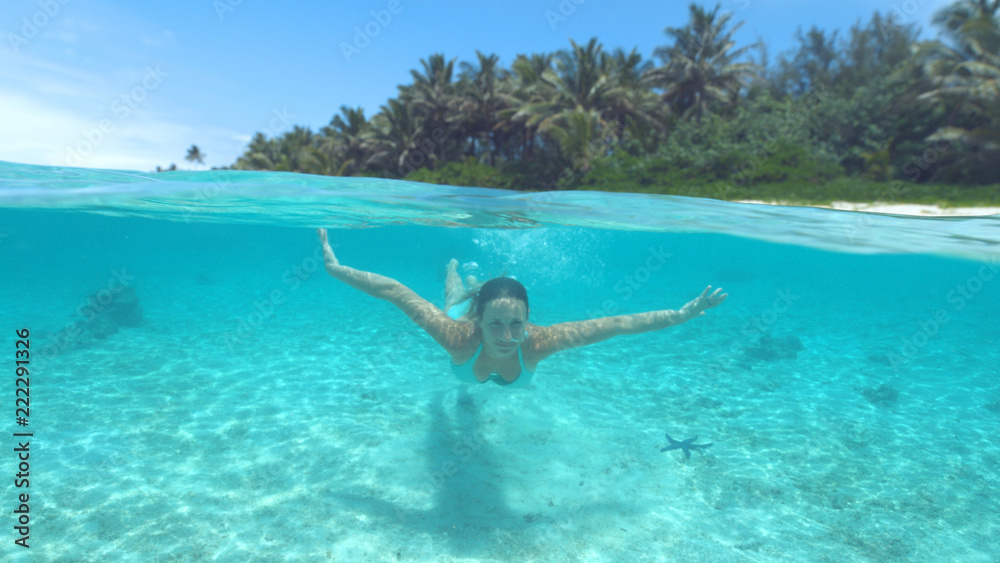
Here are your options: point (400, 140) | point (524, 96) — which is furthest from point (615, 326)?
point (400, 140)

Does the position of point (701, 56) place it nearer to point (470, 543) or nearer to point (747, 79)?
point (747, 79)

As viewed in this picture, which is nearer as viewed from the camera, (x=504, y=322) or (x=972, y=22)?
(x=504, y=322)

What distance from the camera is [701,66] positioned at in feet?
114

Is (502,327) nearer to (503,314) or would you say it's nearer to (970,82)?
(503,314)

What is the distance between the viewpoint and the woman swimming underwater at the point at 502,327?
16.6 ft

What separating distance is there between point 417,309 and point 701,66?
35649 mm

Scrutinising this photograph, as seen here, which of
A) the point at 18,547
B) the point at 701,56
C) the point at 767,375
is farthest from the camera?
the point at 701,56

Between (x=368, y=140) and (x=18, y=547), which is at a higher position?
(x=368, y=140)

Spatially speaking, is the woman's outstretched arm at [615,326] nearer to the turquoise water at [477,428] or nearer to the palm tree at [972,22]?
the turquoise water at [477,428]

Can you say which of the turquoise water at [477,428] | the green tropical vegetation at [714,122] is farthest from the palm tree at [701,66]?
the turquoise water at [477,428]

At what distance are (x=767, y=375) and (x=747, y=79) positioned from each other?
33896mm

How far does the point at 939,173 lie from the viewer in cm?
2494

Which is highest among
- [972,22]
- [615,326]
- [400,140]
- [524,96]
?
[972,22]

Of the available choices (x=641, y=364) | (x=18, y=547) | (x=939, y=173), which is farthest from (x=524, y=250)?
(x=18, y=547)
